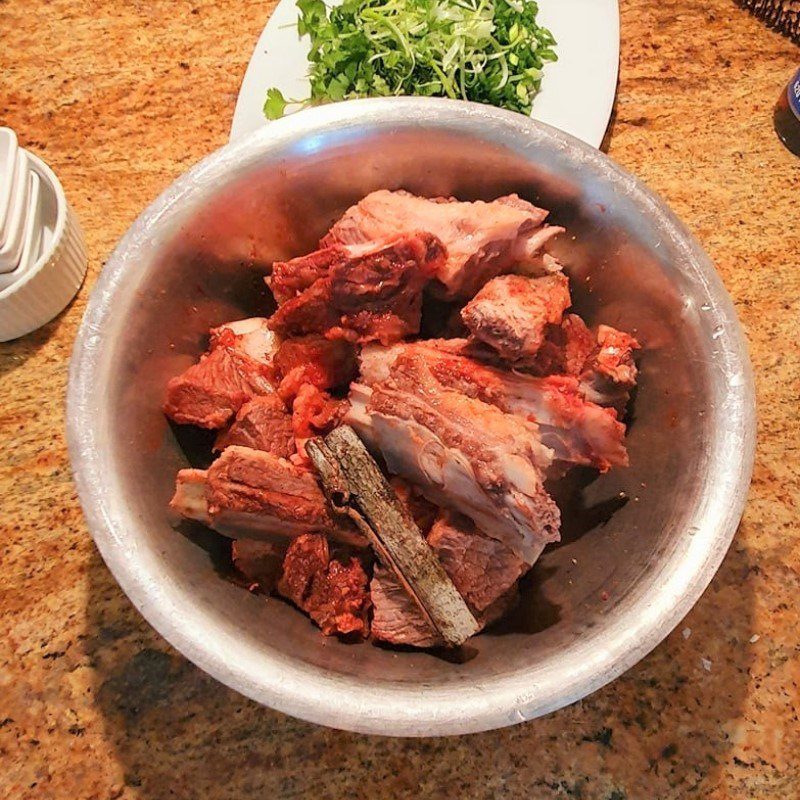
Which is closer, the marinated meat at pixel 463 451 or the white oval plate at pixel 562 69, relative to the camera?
the marinated meat at pixel 463 451

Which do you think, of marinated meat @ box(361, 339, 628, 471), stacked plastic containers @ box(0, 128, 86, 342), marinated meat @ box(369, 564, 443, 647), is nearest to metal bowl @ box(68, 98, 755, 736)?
marinated meat @ box(369, 564, 443, 647)

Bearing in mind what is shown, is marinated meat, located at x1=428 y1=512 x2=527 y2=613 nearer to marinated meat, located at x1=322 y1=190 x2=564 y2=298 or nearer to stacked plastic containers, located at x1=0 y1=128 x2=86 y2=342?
marinated meat, located at x1=322 y1=190 x2=564 y2=298

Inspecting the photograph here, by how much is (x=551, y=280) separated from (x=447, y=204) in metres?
0.30

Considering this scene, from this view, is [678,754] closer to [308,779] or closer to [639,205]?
[308,779]

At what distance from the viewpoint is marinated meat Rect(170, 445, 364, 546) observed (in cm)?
150

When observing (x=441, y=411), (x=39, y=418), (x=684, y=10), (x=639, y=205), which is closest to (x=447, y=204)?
(x=639, y=205)

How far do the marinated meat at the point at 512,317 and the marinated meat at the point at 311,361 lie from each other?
32 cm

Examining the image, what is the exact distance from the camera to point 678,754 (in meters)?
1.79

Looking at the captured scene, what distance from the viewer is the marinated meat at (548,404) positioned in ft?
5.03

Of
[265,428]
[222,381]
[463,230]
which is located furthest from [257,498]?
[463,230]

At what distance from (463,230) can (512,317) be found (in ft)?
0.85

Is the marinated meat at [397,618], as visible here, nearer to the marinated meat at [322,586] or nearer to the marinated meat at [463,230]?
the marinated meat at [322,586]

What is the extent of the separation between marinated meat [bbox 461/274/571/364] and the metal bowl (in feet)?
0.79

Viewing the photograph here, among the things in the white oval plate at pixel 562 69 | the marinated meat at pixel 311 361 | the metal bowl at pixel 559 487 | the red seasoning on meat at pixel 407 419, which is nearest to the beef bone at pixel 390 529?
the red seasoning on meat at pixel 407 419
